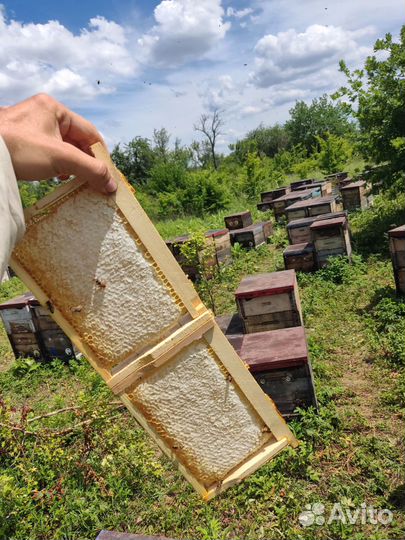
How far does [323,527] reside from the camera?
2920 millimetres

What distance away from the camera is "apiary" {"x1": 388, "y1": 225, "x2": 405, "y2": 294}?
18.8 feet

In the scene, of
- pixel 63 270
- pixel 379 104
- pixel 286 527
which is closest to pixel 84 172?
pixel 63 270

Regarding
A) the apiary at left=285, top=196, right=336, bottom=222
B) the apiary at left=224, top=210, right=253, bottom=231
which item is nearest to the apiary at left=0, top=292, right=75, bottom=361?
the apiary at left=285, top=196, right=336, bottom=222

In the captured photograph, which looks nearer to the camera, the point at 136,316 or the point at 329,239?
the point at 136,316

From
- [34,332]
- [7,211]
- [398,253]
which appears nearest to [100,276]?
[7,211]

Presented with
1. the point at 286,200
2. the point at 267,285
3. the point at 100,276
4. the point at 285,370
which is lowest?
the point at 285,370

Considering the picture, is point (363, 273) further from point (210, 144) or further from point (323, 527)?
point (210, 144)

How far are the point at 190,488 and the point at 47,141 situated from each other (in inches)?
129

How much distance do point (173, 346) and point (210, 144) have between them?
4967cm

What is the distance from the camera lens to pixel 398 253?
19.3 feet

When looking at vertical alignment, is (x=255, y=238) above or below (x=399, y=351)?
above

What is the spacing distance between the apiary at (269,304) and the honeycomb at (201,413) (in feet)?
11.8

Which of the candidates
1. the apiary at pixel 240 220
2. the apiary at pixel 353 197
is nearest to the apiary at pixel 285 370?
the apiary at pixel 240 220
